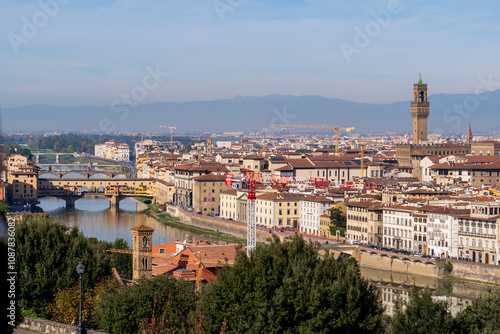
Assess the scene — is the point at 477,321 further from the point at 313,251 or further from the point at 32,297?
the point at 32,297

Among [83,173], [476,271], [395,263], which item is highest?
[83,173]

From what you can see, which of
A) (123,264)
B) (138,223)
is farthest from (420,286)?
(138,223)

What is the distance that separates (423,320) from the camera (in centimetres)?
1012

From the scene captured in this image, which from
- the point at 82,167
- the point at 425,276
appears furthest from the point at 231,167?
the point at 82,167

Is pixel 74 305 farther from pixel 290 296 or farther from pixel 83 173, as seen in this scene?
pixel 83 173

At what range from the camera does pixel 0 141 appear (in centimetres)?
404

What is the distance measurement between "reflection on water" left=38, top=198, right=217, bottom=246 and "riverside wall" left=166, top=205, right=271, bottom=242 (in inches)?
52.9

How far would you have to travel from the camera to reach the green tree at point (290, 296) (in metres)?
9.91

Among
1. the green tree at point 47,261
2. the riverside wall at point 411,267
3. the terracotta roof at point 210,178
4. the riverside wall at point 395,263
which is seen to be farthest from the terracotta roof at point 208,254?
the terracotta roof at point 210,178

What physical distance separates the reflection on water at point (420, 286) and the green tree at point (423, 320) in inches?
343

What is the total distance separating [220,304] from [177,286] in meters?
1.20

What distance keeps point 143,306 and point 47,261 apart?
202cm

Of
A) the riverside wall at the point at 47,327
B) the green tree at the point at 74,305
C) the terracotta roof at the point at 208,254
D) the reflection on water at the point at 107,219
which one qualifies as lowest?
the reflection on water at the point at 107,219

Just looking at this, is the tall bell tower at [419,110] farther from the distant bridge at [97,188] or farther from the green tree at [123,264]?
the green tree at [123,264]
